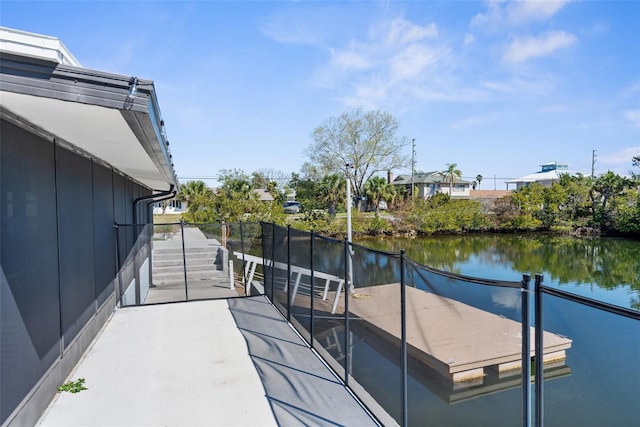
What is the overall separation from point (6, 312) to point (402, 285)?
2404 mm

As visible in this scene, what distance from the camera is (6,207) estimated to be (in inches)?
98.4

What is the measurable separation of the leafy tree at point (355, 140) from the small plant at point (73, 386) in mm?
29449

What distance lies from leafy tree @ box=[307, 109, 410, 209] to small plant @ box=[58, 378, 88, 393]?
96.6ft

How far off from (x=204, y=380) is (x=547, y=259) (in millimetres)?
21567

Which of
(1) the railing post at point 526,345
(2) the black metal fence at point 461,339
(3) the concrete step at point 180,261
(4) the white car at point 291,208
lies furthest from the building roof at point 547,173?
(1) the railing post at point 526,345

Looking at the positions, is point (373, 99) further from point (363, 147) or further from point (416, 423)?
point (416, 423)

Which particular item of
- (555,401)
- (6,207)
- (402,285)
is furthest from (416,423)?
(6,207)

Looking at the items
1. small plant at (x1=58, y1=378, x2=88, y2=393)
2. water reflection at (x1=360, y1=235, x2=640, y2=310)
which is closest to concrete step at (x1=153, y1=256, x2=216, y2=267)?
small plant at (x1=58, y1=378, x2=88, y2=393)

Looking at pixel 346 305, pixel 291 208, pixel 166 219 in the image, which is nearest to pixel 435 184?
pixel 291 208

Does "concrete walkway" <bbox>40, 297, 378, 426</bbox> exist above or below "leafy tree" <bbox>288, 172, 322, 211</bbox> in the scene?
below

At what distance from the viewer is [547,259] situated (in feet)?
69.4

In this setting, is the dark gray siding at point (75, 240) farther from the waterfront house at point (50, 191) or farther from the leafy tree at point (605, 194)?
the leafy tree at point (605, 194)

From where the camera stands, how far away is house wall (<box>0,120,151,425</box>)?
2492 millimetres

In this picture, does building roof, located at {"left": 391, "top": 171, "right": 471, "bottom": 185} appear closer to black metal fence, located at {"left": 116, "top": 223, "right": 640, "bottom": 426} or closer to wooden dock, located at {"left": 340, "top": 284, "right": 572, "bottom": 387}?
black metal fence, located at {"left": 116, "top": 223, "right": 640, "bottom": 426}
